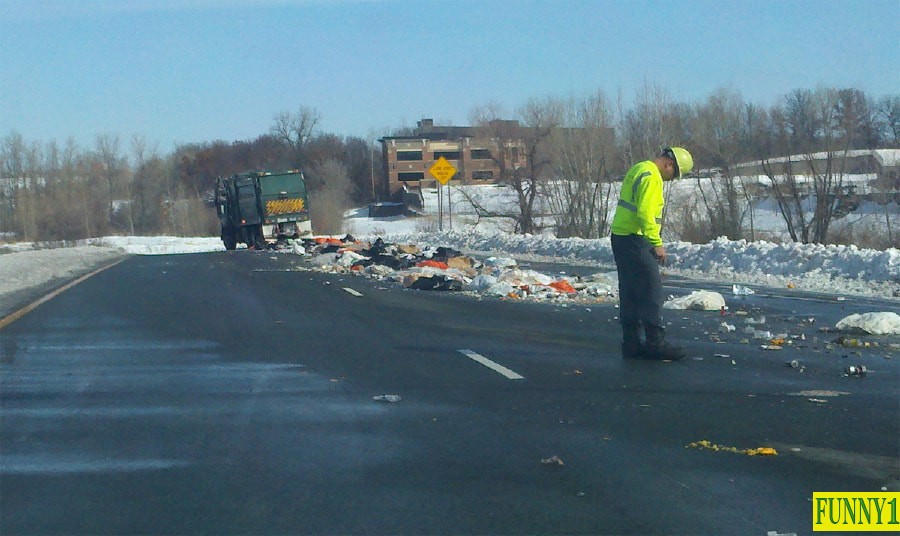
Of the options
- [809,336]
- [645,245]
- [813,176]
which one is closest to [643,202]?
[645,245]

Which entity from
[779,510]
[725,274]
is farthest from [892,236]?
[779,510]

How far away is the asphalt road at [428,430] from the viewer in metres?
5.09

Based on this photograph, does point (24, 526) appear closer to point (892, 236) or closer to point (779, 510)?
point (779, 510)

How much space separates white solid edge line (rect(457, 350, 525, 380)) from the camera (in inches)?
364

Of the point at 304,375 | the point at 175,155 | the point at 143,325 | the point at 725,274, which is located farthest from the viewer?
the point at 175,155

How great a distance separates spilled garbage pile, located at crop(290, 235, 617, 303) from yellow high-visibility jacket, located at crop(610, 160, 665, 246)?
7.31 m

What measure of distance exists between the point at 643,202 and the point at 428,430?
3987 mm

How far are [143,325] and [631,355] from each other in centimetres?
703

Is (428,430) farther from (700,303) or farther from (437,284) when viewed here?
(437,284)

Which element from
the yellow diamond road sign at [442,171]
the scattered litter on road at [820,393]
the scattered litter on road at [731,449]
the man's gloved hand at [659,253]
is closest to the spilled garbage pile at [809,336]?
the scattered litter on road at [820,393]

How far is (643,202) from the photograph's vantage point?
32.6ft

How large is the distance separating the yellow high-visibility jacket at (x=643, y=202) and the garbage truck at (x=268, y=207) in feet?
129

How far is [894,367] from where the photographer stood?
962cm

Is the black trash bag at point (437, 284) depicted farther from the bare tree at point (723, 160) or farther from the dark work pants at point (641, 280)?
the bare tree at point (723, 160)
